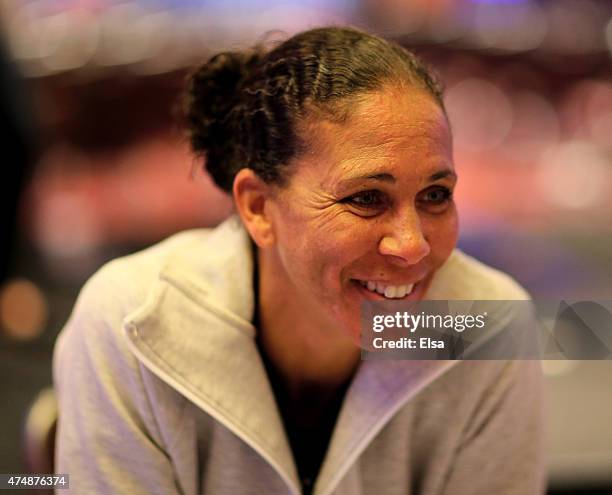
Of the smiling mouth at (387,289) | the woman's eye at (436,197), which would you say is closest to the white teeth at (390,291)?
the smiling mouth at (387,289)

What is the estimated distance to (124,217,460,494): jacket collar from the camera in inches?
39.8

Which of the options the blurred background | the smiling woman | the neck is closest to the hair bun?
the smiling woman

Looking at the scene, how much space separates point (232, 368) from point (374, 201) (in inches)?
12.2

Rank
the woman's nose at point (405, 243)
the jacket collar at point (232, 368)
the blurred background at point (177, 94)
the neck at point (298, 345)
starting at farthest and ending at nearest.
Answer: the blurred background at point (177, 94) → the neck at point (298, 345) → the jacket collar at point (232, 368) → the woman's nose at point (405, 243)

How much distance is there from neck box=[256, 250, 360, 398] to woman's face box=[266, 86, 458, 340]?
14 cm

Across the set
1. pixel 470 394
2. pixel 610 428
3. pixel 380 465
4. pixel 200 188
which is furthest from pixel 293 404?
pixel 200 188

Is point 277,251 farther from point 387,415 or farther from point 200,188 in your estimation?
point 200,188

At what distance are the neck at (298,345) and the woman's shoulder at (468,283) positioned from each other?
0.16 meters

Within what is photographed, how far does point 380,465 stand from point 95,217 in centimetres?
248

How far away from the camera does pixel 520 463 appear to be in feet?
3.68

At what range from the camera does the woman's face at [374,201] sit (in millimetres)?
906

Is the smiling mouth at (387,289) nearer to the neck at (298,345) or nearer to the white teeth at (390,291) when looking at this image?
the white teeth at (390,291)

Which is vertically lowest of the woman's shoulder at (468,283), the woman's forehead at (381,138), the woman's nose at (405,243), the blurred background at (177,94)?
the woman's shoulder at (468,283)

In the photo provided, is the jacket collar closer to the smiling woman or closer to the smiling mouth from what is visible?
the smiling woman
